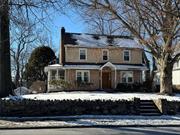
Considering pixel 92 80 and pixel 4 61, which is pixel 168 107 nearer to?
pixel 4 61

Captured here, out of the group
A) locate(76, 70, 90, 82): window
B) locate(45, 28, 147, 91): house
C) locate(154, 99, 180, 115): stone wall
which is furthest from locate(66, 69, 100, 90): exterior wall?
locate(154, 99, 180, 115): stone wall

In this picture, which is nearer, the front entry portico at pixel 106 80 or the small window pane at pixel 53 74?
the small window pane at pixel 53 74

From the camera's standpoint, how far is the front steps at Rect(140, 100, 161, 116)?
27939mm

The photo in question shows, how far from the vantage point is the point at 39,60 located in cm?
6347

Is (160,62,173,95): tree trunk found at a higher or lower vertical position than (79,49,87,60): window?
lower

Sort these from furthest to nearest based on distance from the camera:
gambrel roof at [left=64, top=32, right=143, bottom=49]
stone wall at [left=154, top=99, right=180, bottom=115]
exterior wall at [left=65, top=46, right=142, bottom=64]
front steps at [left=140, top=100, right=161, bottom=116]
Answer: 1. gambrel roof at [left=64, top=32, right=143, bottom=49]
2. exterior wall at [left=65, top=46, right=142, bottom=64]
3. stone wall at [left=154, top=99, right=180, bottom=115]
4. front steps at [left=140, top=100, right=161, bottom=116]

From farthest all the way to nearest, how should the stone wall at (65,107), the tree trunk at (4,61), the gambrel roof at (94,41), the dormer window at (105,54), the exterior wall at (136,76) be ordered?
the dormer window at (105,54) < the exterior wall at (136,76) < the gambrel roof at (94,41) < the tree trunk at (4,61) < the stone wall at (65,107)

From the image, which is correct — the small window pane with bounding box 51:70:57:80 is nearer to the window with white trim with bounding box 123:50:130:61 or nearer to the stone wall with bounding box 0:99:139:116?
the window with white trim with bounding box 123:50:130:61

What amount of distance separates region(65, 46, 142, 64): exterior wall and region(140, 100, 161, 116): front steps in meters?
22.8

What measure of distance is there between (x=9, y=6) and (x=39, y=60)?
42549mm

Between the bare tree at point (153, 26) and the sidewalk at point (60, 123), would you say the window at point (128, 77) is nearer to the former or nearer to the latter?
the bare tree at point (153, 26)

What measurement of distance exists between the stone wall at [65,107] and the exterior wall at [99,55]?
2481 cm

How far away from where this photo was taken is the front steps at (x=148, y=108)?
27.9m

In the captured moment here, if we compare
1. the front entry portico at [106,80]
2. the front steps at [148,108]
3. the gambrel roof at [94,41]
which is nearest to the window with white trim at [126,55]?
the gambrel roof at [94,41]
